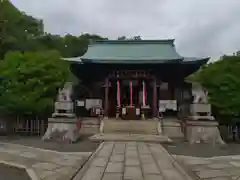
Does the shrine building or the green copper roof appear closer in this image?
the shrine building

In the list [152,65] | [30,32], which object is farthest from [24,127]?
[30,32]

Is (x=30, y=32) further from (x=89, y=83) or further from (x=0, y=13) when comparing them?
(x=89, y=83)

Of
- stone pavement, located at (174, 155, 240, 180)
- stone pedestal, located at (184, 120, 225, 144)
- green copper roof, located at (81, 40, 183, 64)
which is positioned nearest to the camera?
stone pavement, located at (174, 155, 240, 180)

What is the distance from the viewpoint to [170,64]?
21.7 meters

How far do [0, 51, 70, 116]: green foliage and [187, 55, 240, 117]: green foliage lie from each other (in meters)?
9.36

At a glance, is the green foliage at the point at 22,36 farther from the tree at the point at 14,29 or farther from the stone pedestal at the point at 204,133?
the stone pedestal at the point at 204,133

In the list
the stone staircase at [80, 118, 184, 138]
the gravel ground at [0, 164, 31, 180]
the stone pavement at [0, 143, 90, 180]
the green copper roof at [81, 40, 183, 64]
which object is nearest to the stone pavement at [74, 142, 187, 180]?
the stone pavement at [0, 143, 90, 180]

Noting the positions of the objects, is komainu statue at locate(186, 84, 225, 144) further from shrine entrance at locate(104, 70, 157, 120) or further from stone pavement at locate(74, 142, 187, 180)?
shrine entrance at locate(104, 70, 157, 120)

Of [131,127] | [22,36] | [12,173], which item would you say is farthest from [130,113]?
[22,36]

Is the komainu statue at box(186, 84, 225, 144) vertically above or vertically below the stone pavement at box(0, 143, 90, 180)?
above

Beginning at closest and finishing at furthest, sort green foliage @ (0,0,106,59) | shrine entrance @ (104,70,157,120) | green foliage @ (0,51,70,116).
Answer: green foliage @ (0,51,70,116) → shrine entrance @ (104,70,157,120) → green foliage @ (0,0,106,59)

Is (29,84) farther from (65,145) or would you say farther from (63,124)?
(65,145)

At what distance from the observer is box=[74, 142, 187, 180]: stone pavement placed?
6.79 metres

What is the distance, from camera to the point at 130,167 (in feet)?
25.6
